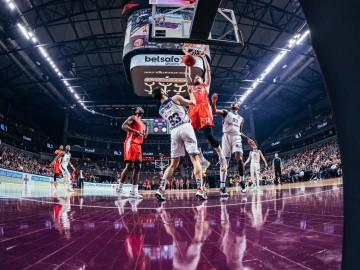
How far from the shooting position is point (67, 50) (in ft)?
68.7

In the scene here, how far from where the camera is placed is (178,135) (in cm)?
474

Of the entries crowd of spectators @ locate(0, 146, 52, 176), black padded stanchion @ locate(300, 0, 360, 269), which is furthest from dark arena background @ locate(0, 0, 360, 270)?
crowd of spectators @ locate(0, 146, 52, 176)

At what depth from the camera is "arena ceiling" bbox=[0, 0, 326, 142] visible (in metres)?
16.1

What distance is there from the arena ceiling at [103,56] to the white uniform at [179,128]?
45.4ft

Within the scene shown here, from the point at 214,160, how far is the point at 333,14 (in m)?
41.2

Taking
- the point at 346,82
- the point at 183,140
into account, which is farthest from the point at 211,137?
the point at 346,82

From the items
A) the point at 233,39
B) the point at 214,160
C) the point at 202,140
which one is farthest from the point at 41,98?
the point at 233,39

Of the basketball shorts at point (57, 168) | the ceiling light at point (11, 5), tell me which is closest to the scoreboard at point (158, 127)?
the basketball shorts at point (57, 168)

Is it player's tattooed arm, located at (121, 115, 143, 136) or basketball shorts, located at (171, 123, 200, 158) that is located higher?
player's tattooed arm, located at (121, 115, 143, 136)

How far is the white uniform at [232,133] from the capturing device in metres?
6.24

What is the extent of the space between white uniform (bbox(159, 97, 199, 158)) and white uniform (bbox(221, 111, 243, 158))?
188 centimetres

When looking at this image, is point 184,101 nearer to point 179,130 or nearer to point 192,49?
point 179,130

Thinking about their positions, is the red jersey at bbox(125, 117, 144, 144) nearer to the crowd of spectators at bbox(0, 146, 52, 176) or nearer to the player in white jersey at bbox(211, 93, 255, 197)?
the player in white jersey at bbox(211, 93, 255, 197)

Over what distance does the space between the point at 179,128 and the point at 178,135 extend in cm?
14
